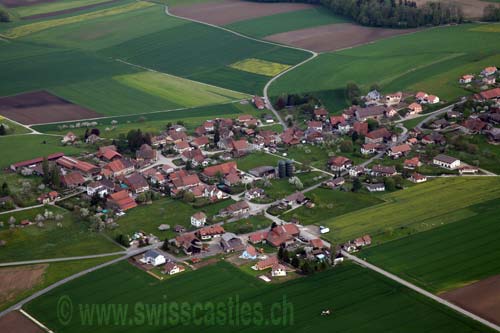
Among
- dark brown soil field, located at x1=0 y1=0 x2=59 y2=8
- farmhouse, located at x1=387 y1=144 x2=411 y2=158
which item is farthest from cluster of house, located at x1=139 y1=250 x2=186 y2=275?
dark brown soil field, located at x1=0 y1=0 x2=59 y2=8

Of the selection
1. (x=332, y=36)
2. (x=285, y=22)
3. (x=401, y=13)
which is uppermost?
(x=401, y=13)

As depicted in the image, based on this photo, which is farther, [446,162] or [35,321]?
[446,162]

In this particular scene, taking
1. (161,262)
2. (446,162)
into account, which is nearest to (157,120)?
(446,162)

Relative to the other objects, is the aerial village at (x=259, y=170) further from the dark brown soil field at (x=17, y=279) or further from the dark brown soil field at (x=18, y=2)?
the dark brown soil field at (x=18, y=2)

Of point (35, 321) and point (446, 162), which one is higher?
point (446, 162)

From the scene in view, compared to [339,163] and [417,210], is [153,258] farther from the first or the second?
[339,163]

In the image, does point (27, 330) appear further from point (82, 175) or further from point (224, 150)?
point (224, 150)

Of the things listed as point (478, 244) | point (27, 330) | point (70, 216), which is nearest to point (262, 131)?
point (70, 216)
